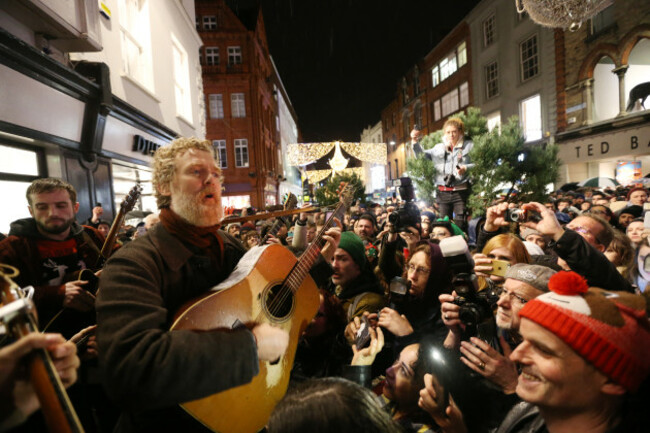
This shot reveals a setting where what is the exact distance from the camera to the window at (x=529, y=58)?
19.7m

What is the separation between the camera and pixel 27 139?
16.6 ft

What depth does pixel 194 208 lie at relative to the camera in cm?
194

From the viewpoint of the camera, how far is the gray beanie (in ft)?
6.81

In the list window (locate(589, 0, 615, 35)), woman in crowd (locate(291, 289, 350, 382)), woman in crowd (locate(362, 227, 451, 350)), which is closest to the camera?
woman in crowd (locate(362, 227, 451, 350))

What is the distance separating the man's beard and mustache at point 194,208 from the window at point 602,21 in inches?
824

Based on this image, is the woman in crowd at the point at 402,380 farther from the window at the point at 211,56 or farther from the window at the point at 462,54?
the window at the point at 211,56

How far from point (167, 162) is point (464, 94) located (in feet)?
95.3

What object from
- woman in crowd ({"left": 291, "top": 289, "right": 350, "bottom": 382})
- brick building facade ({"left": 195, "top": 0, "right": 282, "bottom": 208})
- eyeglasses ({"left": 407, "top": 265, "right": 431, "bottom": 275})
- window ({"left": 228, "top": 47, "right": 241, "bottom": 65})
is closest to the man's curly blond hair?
woman in crowd ({"left": 291, "top": 289, "right": 350, "bottom": 382})

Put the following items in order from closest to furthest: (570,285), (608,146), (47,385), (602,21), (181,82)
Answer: (47,385) → (570,285) → (181,82) → (602,21) → (608,146)

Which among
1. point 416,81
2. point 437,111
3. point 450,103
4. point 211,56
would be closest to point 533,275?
point 450,103

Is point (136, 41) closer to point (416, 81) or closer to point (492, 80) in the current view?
point (492, 80)

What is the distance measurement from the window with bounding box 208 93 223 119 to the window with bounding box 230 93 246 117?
982mm

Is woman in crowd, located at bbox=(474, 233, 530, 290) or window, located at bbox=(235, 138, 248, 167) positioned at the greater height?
window, located at bbox=(235, 138, 248, 167)

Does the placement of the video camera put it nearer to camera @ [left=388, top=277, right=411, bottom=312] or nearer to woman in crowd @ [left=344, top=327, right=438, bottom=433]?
woman in crowd @ [left=344, top=327, right=438, bottom=433]
